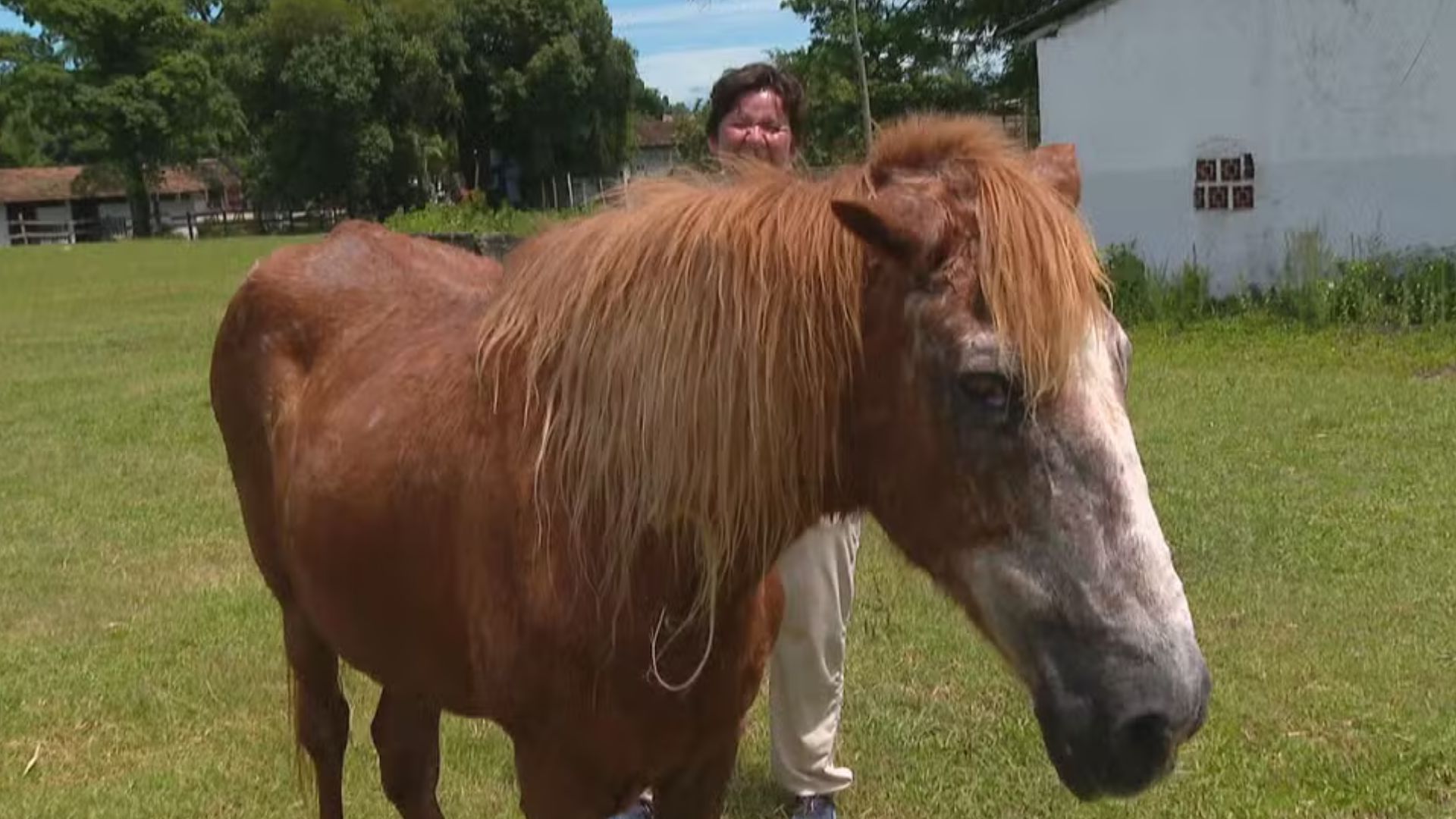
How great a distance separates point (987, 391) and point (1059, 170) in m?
0.47

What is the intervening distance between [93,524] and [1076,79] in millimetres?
10433

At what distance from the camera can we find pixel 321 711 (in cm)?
342

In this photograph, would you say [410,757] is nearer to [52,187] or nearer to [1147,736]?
[1147,736]

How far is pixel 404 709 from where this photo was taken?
3277 millimetres

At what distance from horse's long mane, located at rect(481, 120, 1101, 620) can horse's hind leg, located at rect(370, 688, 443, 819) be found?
1426 millimetres

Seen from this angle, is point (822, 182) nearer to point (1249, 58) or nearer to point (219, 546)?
point (219, 546)

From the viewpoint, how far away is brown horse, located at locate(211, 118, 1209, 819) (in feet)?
5.32

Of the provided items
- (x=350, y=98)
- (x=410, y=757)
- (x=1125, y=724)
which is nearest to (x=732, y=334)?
(x=1125, y=724)

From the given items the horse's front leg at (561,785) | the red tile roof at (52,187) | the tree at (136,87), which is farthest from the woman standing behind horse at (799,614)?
the red tile roof at (52,187)

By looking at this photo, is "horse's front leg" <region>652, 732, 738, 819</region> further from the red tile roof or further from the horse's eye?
the red tile roof

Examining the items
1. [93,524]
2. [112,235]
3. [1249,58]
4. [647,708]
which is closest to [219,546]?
[93,524]

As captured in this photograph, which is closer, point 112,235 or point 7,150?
Result: point 112,235

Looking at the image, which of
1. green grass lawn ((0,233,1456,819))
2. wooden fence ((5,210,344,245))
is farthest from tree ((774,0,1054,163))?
wooden fence ((5,210,344,245))

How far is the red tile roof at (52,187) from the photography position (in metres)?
59.3
